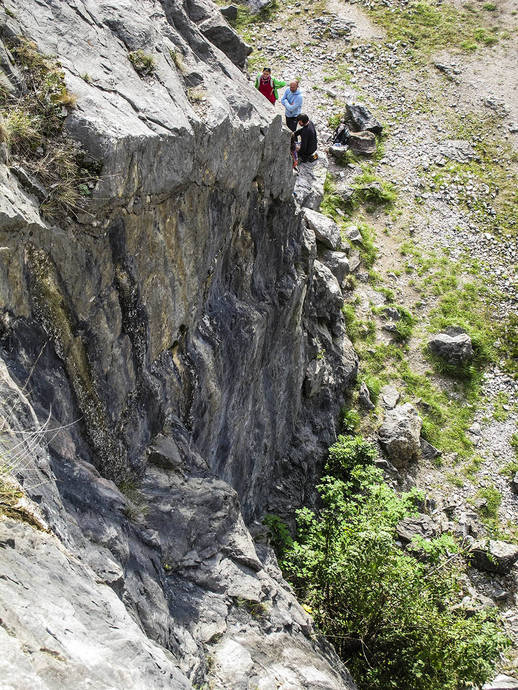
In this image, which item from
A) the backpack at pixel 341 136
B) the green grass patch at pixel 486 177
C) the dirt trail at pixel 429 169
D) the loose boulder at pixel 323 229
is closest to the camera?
the dirt trail at pixel 429 169

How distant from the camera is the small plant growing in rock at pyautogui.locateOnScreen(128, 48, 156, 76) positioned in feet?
30.1

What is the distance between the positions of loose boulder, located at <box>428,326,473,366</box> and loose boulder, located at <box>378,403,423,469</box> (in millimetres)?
3855

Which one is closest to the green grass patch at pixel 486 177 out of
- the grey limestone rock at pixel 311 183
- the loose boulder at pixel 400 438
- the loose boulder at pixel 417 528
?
the grey limestone rock at pixel 311 183

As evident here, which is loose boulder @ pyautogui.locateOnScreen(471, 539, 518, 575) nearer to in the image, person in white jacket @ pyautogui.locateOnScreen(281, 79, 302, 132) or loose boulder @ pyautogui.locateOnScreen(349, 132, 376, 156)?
person in white jacket @ pyautogui.locateOnScreen(281, 79, 302, 132)

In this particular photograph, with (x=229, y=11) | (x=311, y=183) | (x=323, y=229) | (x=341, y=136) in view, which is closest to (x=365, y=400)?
(x=323, y=229)

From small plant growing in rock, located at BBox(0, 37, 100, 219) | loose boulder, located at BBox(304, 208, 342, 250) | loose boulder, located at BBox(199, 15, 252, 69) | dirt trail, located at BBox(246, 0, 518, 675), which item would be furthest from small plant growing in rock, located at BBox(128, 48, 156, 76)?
dirt trail, located at BBox(246, 0, 518, 675)

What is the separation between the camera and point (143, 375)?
9031 millimetres

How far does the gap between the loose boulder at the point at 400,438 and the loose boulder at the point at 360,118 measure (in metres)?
15.3

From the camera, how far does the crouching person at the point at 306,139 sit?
890 inches

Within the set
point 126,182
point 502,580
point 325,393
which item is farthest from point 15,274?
point 502,580

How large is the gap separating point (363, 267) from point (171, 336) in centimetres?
1561

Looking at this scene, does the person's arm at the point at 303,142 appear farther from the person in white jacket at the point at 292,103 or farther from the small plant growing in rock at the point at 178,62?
the small plant growing in rock at the point at 178,62

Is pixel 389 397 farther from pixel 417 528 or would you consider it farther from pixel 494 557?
pixel 494 557

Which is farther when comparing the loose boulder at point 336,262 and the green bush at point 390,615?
the loose boulder at point 336,262
